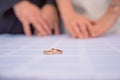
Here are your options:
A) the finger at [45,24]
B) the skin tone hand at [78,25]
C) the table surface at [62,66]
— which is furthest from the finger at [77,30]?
the table surface at [62,66]

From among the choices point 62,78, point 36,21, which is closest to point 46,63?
point 62,78

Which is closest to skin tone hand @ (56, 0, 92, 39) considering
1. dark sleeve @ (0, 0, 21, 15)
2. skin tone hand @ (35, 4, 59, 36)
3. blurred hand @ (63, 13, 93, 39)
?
blurred hand @ (63, 13, 93, 39)

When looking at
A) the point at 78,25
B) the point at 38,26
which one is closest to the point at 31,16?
the point at 38,26

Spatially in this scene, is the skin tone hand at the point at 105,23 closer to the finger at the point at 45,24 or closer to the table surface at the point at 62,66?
the finger at the point at 45,24

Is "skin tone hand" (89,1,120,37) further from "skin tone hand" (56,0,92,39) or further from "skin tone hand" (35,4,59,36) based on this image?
"skin tone hand" (35,4,59,36)

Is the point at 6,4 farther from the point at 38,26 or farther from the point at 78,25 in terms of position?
the point at 78,25

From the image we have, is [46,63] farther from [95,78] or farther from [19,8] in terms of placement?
[19,8]
